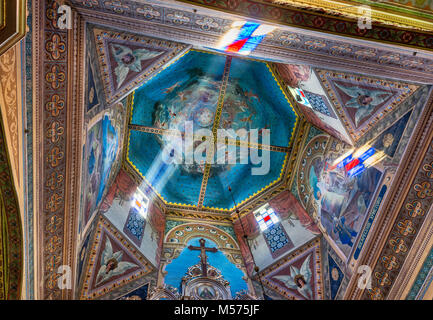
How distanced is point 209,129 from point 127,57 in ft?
19.6

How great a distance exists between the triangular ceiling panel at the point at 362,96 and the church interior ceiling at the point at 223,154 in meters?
0.03

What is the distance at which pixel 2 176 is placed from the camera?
5285 millimetres

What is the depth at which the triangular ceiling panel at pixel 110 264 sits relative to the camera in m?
8.09

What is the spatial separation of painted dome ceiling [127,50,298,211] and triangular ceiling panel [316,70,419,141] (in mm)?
3147

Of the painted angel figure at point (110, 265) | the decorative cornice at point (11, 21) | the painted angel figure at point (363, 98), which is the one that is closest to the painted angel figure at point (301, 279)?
Result: the painted angel figure at point (110, 265)

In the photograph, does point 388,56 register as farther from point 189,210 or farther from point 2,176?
point 189,210

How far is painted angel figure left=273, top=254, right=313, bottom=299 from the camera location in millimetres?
9242

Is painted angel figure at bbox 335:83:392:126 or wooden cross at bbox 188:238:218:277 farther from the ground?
painted angel figure at bbox 335:83:392:126

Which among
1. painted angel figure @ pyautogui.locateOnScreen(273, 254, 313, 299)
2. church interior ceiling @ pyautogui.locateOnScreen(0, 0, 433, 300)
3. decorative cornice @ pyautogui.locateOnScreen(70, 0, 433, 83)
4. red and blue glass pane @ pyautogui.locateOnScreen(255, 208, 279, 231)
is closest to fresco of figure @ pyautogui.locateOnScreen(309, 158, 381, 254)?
church interior ceiling @ pyautogui.locateOnScreen(0, 0, 433, 300)

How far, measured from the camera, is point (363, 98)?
7707 millimetres

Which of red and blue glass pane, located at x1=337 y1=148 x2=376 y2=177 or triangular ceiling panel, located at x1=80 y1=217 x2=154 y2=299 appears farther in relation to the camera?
red and blue glass pane, located at x1=337 y1=148 x2=376 y2=177

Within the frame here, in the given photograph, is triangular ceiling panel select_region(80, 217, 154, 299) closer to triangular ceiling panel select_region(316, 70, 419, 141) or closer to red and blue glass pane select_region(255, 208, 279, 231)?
red and blue glass pane select_region(255, 208, 279, 231)
